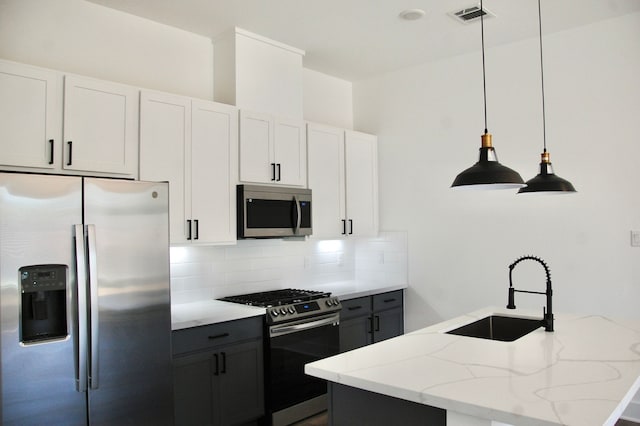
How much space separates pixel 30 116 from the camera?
2.75 metres

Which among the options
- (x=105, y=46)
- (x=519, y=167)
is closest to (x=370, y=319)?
(x=519, y=167)

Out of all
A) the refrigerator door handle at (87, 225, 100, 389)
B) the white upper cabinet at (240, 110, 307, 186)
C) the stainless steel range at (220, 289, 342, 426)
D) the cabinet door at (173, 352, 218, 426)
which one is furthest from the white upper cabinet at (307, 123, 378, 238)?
the refrigerator door handle at (87, 225, 100, 389)

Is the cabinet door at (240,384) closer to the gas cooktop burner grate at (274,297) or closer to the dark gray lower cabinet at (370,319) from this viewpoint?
the gas cooktop burner grate at (274,297)

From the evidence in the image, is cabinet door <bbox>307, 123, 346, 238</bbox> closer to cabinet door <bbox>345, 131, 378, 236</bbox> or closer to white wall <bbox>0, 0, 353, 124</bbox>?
cabinet door <bbox>345, 131, 378, 236</bbox>

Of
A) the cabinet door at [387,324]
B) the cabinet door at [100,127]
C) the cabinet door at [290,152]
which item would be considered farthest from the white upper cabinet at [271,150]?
the cabinet door at [387,324]

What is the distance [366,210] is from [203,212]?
1.91m

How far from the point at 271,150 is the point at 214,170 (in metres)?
0.57

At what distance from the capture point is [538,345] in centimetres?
238

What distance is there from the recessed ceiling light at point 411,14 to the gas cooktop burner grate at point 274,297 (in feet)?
7.13

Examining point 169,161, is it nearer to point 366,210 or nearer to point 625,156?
point 366,210

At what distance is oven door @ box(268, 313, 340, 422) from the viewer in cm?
355

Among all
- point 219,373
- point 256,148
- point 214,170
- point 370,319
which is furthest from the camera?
point 370,319

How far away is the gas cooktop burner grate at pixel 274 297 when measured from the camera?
369 cm

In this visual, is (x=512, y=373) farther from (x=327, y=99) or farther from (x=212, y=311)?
(x=327, y=99)
